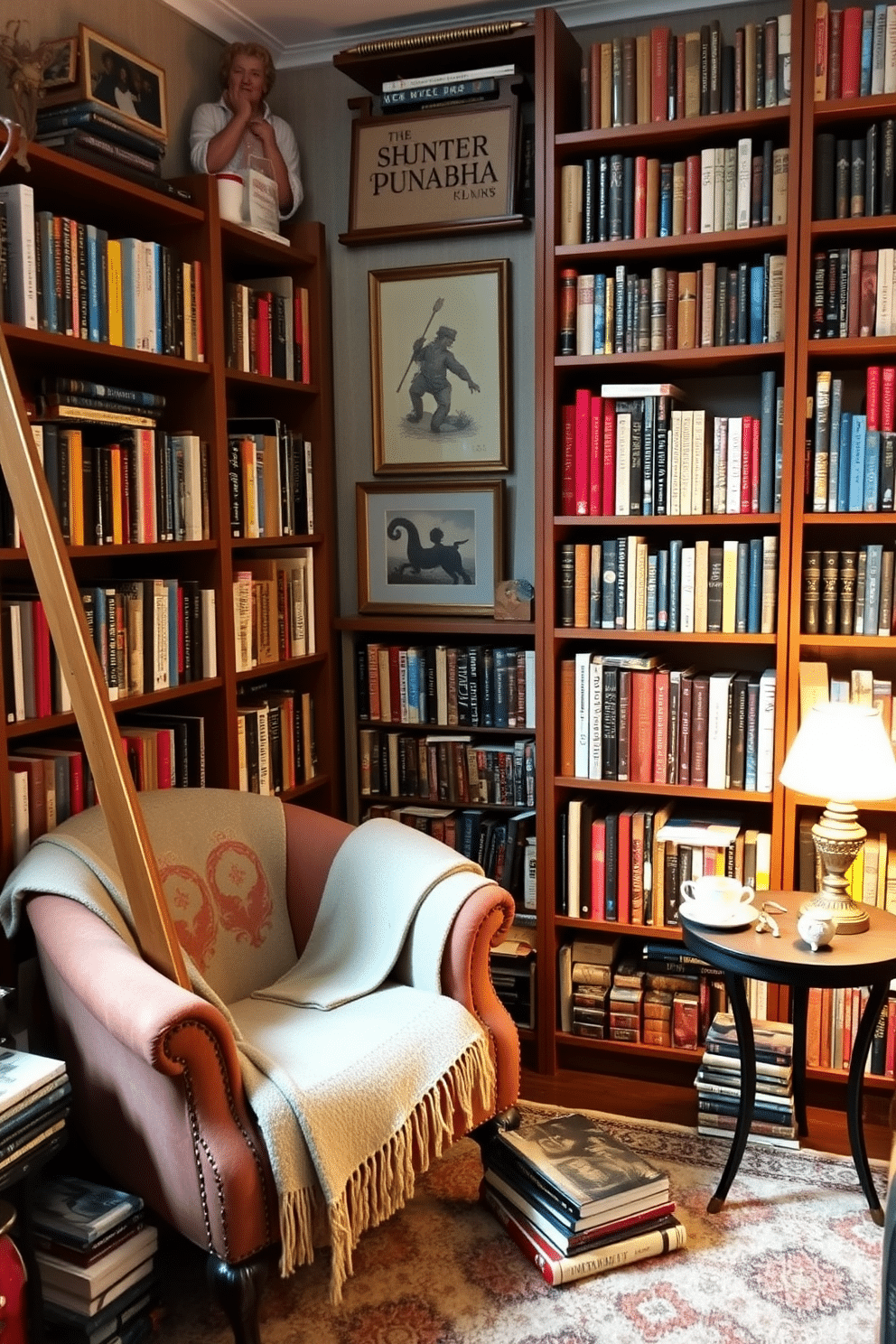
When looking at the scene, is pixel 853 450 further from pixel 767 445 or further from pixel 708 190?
pixel 708 190

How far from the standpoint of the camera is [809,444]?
2.73m

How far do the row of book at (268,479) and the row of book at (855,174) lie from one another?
138cm

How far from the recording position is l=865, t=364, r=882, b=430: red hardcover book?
2.65m

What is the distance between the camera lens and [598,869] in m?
3.02

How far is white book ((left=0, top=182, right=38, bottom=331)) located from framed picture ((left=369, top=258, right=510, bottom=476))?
117 cm

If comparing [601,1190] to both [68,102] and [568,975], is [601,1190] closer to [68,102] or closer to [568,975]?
[568,975]

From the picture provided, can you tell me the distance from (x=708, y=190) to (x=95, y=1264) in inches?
97.7

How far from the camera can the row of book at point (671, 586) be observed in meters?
2.80

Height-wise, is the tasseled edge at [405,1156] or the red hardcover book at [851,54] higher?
the red hardcover book at [851,54]

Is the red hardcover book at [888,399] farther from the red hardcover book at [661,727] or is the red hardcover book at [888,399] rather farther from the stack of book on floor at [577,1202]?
the stack of book on floor at [577,1202]

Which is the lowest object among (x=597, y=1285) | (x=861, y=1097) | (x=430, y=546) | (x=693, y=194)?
(x=597, y=1285)

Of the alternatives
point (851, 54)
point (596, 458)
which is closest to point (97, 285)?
point (596, 458)

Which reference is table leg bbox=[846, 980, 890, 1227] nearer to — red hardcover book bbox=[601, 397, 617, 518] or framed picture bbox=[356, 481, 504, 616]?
red hardcover book bbox=[601, 397, 617, 518]

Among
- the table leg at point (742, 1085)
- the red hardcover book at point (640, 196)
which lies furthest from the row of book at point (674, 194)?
the table leg at point (742, 1085)
